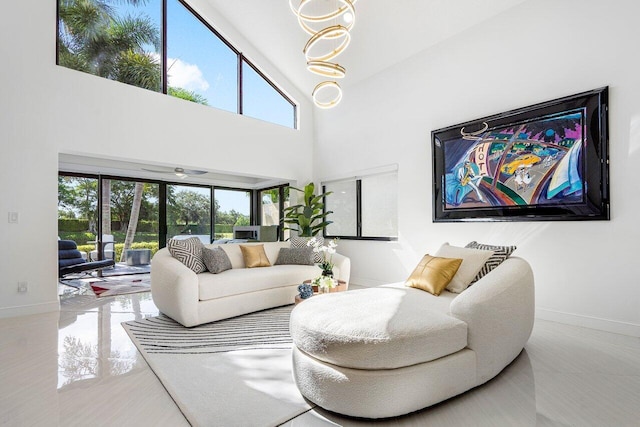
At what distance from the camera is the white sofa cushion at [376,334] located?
1.58 m

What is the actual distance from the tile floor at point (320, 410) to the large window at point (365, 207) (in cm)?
265

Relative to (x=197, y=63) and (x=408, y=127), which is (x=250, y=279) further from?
(x=197, y=63)

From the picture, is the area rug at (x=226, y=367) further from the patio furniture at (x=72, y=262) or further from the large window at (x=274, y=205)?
the large window at (x=274, y=205)

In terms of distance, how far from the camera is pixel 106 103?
167 inches

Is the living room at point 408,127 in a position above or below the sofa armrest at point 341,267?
above

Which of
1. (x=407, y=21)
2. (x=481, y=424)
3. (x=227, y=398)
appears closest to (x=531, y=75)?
(x=407, y=21)

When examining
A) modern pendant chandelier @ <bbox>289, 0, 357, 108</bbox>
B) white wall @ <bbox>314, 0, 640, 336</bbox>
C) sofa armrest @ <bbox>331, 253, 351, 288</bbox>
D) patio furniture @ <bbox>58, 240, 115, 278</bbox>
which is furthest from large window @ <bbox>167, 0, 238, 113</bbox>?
sofa armrest @ <bbox>331, 253, 351, 288</bbox>

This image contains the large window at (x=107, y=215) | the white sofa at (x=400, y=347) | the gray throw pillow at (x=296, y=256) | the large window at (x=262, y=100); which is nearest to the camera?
the white sofa at (x=400, y=347)

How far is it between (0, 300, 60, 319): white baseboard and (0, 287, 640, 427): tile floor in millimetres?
762

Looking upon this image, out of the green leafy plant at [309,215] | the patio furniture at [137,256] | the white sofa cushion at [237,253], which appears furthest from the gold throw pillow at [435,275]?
the patio furniture at [137,256]

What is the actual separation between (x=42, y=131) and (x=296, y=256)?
11.3ft

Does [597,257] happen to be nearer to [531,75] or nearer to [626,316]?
[626,316]

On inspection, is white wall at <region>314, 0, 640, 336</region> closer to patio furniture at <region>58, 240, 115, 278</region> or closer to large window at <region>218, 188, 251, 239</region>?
large window at <region>218, 188, 251, 239</region>

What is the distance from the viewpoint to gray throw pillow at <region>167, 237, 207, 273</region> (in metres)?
3.56
